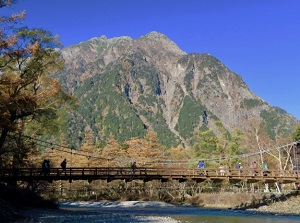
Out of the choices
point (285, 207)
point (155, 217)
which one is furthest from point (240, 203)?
point (155, 217)

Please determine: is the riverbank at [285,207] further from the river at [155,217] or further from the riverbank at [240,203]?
the river at [155,217]

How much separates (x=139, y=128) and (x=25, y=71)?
156 meters

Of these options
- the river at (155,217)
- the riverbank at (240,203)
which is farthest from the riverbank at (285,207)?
the river at (155,217)

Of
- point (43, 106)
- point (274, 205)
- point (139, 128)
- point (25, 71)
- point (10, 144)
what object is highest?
point (139, 128)

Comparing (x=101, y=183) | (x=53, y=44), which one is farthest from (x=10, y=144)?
(x=101, y=183)

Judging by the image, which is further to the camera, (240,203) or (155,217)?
(240,203)

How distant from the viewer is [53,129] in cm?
2709

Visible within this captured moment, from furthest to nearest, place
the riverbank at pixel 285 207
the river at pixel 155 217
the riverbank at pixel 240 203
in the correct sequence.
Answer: the riverbank at pixel 285 207 → the river at pixel 155 217 → the riverbank at pixel 240 203

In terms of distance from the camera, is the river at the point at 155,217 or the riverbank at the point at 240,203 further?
the river at the point at 155,217

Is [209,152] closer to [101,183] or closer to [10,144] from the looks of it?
[101,183]

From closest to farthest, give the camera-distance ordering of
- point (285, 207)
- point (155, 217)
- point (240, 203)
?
1. point (155, 217)
2. point (285, 207)
3. point (240, 203)

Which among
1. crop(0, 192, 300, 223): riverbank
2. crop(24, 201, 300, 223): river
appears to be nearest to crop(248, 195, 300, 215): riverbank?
crop(0, 192, 300, 223): riverbank

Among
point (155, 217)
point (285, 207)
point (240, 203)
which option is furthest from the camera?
point (240, 203)

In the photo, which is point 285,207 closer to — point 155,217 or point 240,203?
point 240,203
